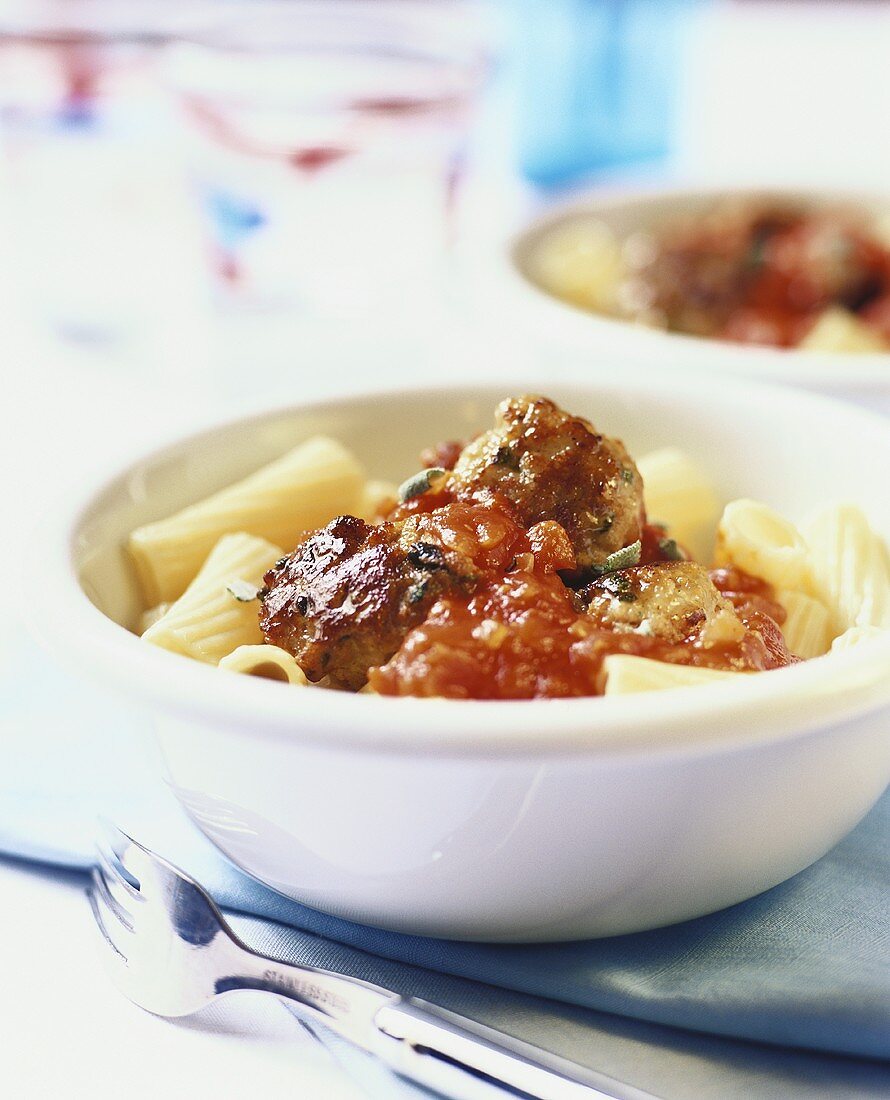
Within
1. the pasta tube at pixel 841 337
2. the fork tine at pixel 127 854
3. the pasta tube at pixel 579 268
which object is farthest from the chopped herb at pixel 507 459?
the pasta tube at pixel 579 268

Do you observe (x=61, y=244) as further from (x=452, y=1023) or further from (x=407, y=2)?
(x=407, y=2)

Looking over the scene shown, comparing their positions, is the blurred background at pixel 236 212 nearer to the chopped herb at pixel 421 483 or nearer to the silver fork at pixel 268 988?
the chopped herb at pixel 421 483

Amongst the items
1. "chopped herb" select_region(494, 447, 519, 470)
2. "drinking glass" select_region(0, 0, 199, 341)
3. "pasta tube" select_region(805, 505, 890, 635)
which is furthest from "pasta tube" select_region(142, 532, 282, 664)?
"drinking glass" select_region(0, 0, 199, 341)

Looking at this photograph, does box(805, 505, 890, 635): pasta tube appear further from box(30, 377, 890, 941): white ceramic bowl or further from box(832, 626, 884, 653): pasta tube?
box(30, 377, 890, 941): white ceramic bowl

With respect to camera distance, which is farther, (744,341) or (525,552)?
(744,341)

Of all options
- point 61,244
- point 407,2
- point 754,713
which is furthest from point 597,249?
point 407,2

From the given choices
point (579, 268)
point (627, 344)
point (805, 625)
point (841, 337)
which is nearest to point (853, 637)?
point (805, 625)

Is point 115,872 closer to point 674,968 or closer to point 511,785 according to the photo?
point 511,785
